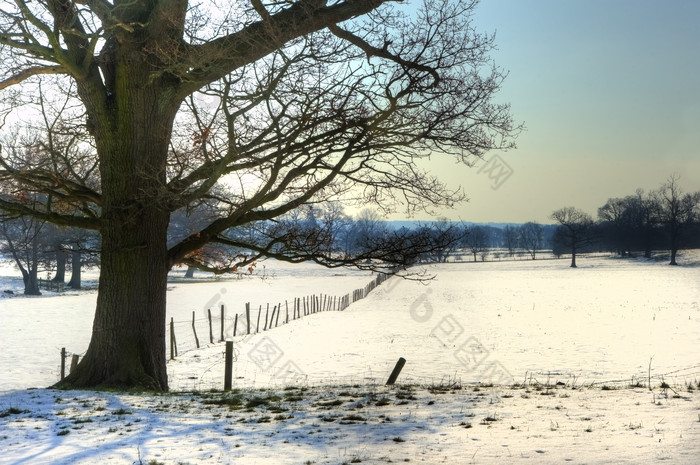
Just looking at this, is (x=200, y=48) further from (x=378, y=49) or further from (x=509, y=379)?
(x=509, y=379)

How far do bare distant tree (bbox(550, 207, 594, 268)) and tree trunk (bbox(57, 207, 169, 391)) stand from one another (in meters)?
92.2

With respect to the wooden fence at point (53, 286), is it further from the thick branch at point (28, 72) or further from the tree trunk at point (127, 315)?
the tree trunk at point (127, 315)

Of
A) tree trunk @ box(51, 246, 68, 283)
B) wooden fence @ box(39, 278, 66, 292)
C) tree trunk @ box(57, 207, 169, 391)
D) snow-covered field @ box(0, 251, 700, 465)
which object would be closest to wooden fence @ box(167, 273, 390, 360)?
snow-covered field @ box(0, 251, 700, 465)

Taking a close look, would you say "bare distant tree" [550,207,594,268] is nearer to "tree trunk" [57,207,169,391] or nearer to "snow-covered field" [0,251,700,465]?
"snow-covered field" [0,251,700,465]

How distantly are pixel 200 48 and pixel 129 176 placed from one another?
9.45 feet

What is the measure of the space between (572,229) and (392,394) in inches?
3761

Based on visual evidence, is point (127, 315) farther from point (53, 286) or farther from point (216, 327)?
point (53, 286)

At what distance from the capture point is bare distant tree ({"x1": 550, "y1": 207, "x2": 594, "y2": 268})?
10091 centimetres

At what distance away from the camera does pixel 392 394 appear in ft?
33.6

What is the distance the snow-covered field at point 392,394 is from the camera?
6746 millimetres

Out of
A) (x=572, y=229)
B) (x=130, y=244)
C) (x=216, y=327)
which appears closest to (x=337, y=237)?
(x=130, y=244)

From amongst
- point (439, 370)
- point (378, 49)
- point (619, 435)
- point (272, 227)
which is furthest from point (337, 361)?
point (619, 435)

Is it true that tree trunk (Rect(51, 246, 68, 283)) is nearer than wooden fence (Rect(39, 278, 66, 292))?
No

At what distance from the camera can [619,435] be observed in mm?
7023
